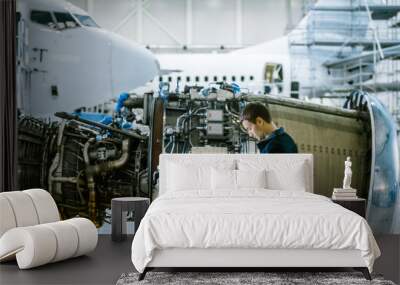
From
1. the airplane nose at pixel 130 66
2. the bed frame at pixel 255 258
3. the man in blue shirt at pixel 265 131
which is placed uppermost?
the airplane nose at pixel 130 66

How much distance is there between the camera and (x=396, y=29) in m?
6.68

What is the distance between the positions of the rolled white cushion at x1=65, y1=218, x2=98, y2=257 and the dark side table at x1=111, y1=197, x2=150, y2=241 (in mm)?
765

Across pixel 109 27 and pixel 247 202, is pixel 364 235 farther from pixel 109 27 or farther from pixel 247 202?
pixel 109 27

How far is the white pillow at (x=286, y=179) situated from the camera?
5879 millimetres

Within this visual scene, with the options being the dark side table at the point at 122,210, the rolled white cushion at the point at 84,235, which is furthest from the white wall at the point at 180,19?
the rolled white cushion at the point at 84,235

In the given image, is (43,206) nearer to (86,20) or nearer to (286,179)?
(286,179)

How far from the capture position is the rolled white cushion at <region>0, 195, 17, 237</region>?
4.87 meters

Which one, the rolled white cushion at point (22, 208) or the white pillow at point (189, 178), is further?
the white pillow at point (189, 178)

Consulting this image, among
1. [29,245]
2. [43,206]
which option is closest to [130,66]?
[43,206]

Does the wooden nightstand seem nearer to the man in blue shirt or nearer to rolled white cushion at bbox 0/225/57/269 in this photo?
the man in blue shirt

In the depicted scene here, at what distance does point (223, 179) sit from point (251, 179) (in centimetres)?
26

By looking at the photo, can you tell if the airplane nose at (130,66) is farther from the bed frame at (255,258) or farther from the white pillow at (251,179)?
the bed frame at (255,258)

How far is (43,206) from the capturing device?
5312 millimetres

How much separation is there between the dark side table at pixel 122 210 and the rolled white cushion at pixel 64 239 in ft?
3.38
